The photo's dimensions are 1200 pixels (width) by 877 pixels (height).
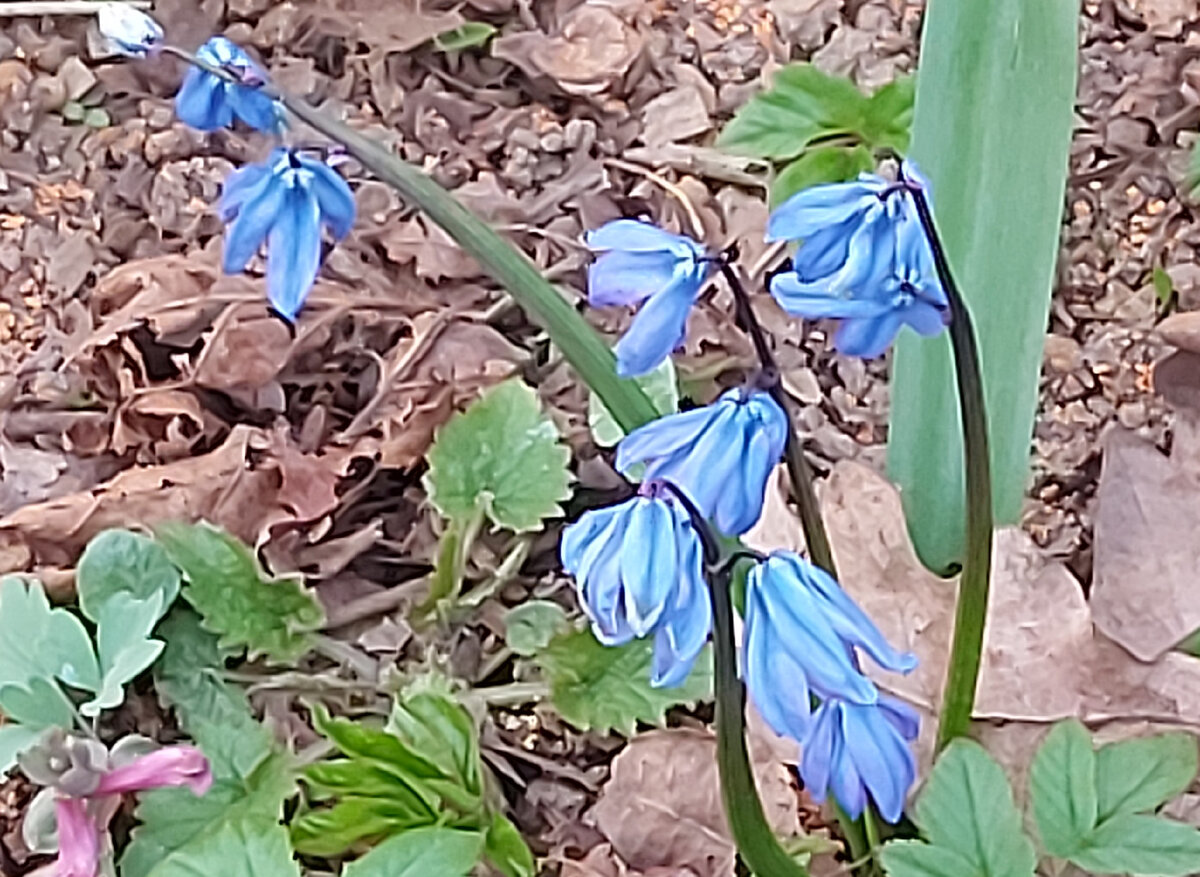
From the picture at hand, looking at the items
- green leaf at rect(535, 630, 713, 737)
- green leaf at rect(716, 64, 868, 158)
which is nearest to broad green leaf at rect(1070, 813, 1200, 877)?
green leaf at rect(535, 630, 713, 737)

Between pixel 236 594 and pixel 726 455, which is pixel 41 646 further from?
pixel 726 455

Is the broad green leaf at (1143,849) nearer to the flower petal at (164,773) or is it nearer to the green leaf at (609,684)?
the green leaf at (609,684)

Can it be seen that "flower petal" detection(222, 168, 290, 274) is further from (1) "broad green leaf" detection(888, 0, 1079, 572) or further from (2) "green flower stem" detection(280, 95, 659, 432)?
(1) "broad green leaf" detection(888, 0, 1079, 572)

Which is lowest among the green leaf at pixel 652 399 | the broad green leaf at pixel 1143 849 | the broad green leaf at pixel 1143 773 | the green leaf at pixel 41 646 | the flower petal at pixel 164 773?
the flower petal at pixel 164 773

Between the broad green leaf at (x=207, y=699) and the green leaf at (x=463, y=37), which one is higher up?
the green leaf at (x=463, y=37)

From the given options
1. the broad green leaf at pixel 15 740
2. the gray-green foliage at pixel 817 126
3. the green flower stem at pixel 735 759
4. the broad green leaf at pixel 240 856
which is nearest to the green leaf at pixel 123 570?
the broad green leaf at pixel 15 740

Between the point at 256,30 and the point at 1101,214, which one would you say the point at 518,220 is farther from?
the point at 1101,214
